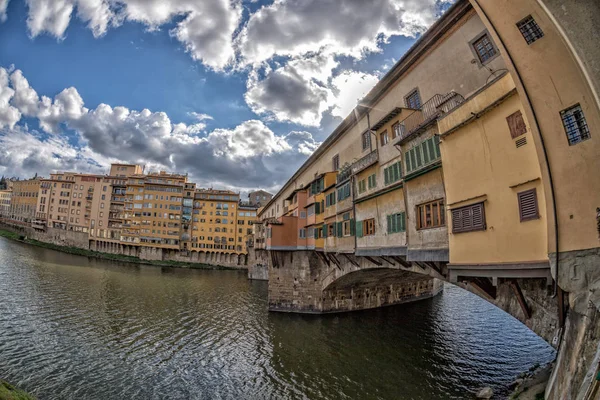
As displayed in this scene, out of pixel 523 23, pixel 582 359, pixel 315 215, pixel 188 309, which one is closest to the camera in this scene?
pixel 582 359

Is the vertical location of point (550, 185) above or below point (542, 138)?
below

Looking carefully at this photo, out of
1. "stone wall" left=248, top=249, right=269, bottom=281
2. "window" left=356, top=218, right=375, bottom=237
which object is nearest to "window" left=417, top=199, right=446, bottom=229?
"window" left=356, top=218, right=375, bottom=237

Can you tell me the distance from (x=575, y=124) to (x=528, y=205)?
2.45 m

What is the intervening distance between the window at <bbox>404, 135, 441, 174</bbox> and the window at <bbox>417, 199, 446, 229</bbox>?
1656mm

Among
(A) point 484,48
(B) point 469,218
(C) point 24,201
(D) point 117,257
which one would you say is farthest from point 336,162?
(C) point 24,201

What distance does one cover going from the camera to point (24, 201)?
99.8 metres

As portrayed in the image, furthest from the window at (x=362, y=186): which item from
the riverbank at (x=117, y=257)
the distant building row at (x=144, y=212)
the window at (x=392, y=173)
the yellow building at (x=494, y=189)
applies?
the riverbank at (x=117, y=257)

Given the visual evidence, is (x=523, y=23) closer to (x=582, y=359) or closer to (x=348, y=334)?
(x=582, y=359)

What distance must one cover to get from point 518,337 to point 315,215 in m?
17.4

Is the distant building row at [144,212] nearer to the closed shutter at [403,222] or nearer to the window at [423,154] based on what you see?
the closed shutter at [403,222]

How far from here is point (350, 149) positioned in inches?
979

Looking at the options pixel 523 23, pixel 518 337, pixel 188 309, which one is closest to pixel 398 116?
pixel 523 23

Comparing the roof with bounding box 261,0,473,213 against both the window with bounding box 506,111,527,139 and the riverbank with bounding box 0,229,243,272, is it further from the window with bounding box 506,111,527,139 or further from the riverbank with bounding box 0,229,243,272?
the riverbank with bounding box 0,229,243,272

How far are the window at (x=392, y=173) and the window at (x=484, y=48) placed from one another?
5411 mm
